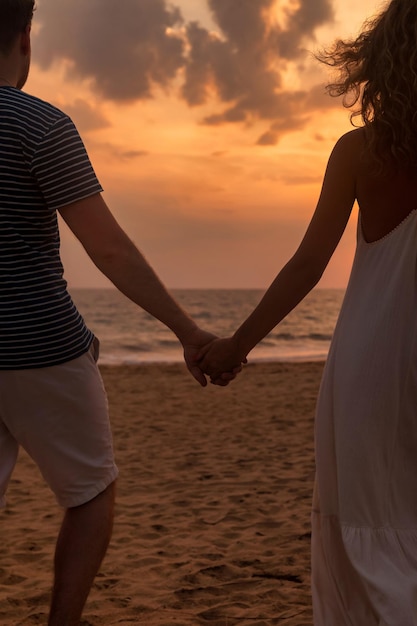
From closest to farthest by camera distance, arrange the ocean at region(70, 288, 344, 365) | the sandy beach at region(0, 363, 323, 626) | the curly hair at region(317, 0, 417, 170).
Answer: the curly hair at region(317, 0, 417, 170) < the sandy beach at region(0, 363, 323, 626) < the ocean at region(70, 288, 344, 365)

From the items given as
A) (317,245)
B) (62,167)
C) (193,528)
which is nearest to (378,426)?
(317,245)

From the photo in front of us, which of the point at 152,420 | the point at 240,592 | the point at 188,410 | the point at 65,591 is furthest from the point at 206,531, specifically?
the point at 188,410

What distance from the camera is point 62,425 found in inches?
93.4

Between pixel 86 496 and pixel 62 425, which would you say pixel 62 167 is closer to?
pixel 62 425

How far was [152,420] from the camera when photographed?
9938mm

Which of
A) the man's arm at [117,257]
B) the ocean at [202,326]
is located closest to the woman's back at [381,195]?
the man's arm at [117,257]

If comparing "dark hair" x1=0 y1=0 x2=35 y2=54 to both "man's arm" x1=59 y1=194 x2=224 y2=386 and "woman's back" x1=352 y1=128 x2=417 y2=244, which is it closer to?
"man's arm" x1=59 y1=194 x2=224 y2=386

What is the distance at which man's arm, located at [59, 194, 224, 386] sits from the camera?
2.35 m

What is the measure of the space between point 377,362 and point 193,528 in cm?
329

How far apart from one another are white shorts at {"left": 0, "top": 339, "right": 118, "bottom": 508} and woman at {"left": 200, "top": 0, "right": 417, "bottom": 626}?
70cm

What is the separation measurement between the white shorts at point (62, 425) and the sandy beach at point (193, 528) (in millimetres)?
1424

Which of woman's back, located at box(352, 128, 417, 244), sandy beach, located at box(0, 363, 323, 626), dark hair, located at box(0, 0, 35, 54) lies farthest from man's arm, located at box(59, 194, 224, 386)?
sandy beach, located at box(0, 363, 323, 626)

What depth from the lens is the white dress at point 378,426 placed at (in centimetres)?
217

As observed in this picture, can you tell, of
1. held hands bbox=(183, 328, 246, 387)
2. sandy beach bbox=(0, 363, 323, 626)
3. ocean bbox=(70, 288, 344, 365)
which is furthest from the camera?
ocean bbox=(70, 288, 344, 365)
